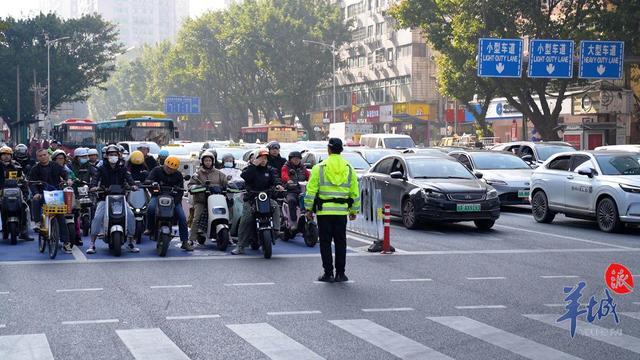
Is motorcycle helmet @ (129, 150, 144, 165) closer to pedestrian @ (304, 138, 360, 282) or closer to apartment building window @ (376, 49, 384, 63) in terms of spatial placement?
pedestrian @ (304, 138, 360, 282)

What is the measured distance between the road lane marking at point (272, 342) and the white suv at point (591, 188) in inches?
441

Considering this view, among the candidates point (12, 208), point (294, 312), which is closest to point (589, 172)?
point (12, 208)

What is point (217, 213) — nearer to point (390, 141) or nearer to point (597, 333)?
point (597, 333)

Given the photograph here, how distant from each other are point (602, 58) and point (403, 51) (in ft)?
143

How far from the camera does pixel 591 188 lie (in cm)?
2003

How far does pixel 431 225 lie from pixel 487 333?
40.5 ft

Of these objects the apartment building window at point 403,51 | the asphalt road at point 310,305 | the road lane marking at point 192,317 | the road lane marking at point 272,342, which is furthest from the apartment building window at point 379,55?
the road lane marking at point 272,342

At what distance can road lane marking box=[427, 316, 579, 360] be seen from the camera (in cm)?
822

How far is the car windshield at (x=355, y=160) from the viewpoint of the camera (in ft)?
86.4

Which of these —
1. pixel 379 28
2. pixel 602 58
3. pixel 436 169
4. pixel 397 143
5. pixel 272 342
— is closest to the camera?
pixel 272 342

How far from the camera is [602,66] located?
134ft

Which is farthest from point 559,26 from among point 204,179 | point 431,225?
point 204,179

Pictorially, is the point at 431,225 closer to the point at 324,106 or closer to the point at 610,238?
the point at 610,238

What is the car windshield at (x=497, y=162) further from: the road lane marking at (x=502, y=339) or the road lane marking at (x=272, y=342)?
the road lane marking at (x=272, y=342)
